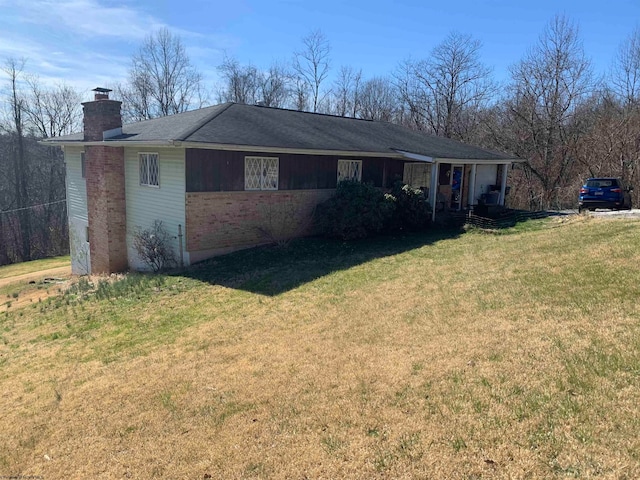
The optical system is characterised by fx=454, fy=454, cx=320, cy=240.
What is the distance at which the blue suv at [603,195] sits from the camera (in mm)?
17297

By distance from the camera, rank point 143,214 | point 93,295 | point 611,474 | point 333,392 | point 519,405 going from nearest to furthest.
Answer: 1. point 611,474
2. point 519,405
3. point 333,392
4. point 93,295
5. point 143,214

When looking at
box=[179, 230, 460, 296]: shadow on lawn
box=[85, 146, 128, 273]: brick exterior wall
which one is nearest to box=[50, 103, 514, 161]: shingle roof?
box=[85, 146, 128, 273]: brick exterior wall

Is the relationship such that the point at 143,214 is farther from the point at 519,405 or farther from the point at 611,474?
the point at 611,474

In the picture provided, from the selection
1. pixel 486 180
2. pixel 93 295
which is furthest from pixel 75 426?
pixel 486 180

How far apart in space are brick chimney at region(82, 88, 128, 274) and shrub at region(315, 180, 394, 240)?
700cm

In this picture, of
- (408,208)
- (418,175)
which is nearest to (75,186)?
(408,208)

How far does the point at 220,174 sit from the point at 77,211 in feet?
29.6

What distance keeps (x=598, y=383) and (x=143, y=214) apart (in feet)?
45.5

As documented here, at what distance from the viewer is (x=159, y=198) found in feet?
46.4

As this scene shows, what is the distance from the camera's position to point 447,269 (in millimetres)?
10422

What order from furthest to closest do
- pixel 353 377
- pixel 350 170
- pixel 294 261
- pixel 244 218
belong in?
1. pixel 350 170
2. pixel 244 218
3. pixel 294 261
4. pixel 353 377

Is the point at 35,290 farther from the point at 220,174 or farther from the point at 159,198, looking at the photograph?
the point at 220,174

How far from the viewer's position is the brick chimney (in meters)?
15.5

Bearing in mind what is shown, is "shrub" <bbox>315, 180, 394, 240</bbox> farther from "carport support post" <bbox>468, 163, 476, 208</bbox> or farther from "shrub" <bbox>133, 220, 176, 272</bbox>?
"carport support post" <bbox>468, 163, 476, 208</bbox>
